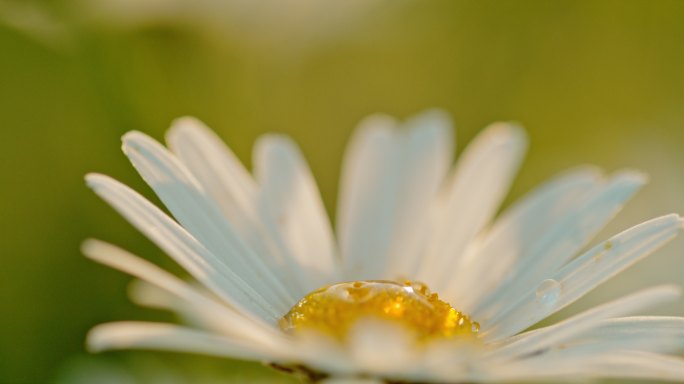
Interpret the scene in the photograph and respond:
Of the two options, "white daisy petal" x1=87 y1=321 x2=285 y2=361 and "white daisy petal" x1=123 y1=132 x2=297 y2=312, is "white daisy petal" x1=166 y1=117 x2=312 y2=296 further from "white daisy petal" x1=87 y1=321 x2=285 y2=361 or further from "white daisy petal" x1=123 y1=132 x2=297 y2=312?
"white daisy petal" x1=87 y1=321 x2=285 y2=361

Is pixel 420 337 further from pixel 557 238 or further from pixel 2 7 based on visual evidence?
pixel 2 7

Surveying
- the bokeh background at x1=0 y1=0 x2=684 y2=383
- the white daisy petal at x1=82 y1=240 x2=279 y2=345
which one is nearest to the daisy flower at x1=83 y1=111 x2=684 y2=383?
the white daisy petal at x1=82 y1=240 x2=279 y2=345

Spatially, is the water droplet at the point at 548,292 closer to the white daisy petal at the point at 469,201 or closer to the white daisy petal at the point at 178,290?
the white daisy petal at the point at 469,201

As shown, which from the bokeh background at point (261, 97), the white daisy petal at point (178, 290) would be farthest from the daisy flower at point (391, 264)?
the bokeh background at point (261, 97)

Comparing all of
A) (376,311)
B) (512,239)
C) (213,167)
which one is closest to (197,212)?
(213,167)

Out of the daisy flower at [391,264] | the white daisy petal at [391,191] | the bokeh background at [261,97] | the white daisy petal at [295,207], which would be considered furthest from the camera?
the bokeh background at [261,97]

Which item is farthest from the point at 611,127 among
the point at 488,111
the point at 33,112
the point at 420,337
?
the point at 420,337
